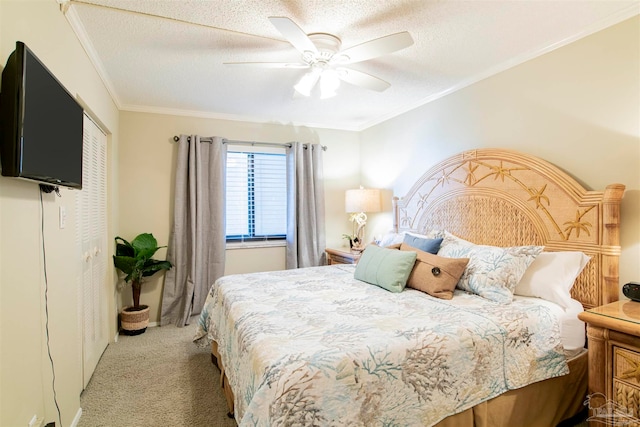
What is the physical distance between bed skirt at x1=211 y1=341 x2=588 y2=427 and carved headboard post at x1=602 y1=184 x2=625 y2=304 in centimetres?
42

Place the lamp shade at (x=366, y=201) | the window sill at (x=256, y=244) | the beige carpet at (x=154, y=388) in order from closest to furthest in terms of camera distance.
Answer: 1. the beige carpet at (x=154, y=388)
2. the lamp shade at (x=366, y=201)
3. the window sill at (x=256, y=244)

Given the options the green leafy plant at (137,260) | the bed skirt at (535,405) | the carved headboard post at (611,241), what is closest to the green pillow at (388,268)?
the bed skirt at (535,405)

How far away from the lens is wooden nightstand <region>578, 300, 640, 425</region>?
4.91ft

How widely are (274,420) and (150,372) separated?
1.97m

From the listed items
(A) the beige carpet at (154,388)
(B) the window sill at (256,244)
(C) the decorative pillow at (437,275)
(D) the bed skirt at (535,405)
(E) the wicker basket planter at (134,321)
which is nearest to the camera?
(D) the bed skirt at (535,405)

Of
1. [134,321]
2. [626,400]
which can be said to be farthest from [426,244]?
[134,321]

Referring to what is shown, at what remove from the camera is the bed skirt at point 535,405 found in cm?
162

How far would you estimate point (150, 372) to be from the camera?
263 centimetres

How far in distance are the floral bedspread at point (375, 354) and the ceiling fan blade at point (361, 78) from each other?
5.15 ft

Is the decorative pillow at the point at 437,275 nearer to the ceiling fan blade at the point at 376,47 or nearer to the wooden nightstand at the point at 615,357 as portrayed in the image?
the wooden nightstand at the point at 615,357

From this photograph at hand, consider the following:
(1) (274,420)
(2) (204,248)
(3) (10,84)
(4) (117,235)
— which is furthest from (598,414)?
(4) (117,235)

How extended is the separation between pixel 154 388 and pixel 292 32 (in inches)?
103

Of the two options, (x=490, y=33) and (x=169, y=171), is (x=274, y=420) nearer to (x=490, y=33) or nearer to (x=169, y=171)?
(x=490, y=33)

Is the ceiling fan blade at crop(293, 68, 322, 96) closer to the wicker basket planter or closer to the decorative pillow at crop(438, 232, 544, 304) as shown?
the decorative pillow at crop(438, 232, 544, 304)
